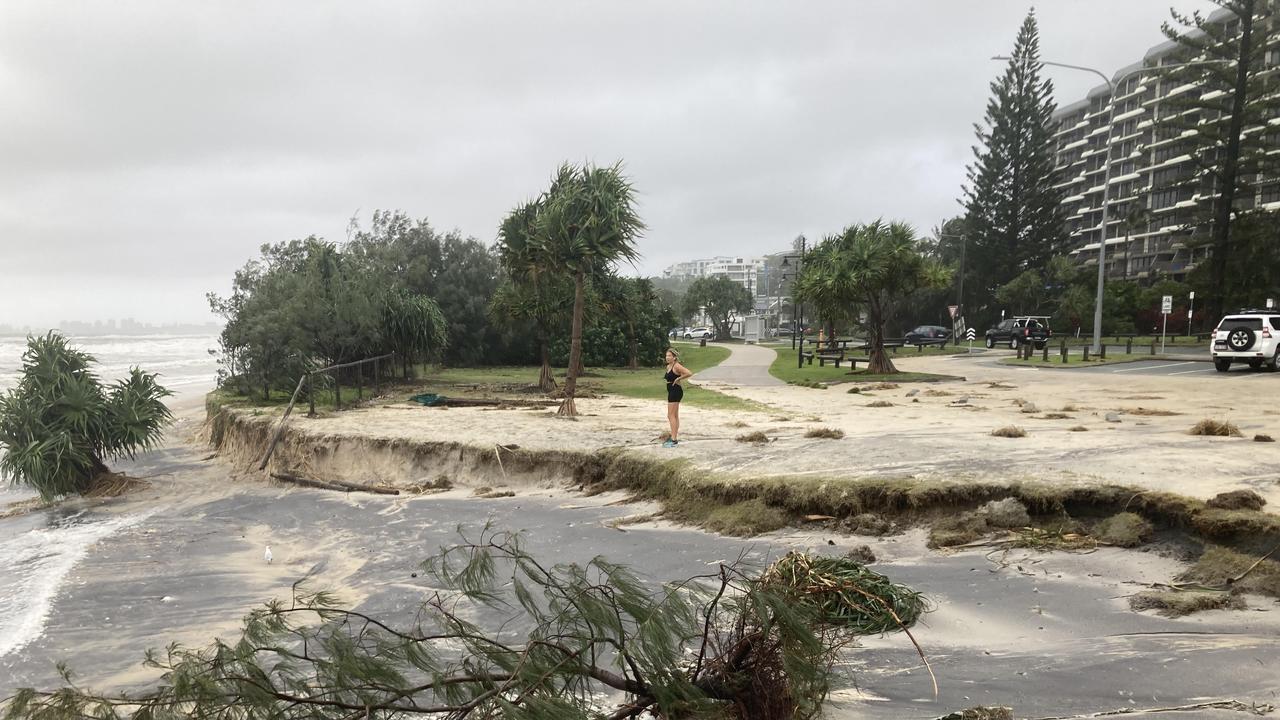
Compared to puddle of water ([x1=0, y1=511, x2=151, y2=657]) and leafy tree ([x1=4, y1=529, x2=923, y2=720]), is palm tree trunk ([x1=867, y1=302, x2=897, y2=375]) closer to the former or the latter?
puddle of water ([x1=0, y1=511, x2=151, y2=657])

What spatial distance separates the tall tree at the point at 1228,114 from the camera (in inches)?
1524

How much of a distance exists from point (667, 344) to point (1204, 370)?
22.3 meters

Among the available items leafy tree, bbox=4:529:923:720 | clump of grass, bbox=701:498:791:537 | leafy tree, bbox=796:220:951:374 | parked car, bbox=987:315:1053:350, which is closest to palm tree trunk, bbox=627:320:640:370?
leafy tree, bbox=796:220:951:374

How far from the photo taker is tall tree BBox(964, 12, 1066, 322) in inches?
2415

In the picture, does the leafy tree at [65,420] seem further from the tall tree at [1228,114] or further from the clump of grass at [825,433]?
the tall tree at [1228,114]

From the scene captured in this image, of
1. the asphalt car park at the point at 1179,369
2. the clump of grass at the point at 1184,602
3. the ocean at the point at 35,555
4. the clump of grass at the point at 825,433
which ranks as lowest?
the ocean at the point at 35,555

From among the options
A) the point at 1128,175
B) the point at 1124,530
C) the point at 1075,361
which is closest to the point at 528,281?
the point at 1124,530

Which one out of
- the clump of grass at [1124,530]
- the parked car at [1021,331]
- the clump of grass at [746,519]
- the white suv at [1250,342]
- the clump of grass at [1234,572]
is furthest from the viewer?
the parked car at [1021,331]

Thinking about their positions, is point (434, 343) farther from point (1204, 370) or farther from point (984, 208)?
point (984, 208)

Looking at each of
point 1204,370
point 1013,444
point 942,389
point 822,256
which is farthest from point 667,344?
point 1013,444

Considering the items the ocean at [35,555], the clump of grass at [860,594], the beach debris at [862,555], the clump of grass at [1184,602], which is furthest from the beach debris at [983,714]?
the ocean at [35,555]

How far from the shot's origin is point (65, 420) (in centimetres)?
1485

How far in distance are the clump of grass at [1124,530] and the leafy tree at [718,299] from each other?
75.2 meters

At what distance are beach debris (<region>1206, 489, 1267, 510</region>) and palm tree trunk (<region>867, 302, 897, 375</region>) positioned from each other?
1997cm
